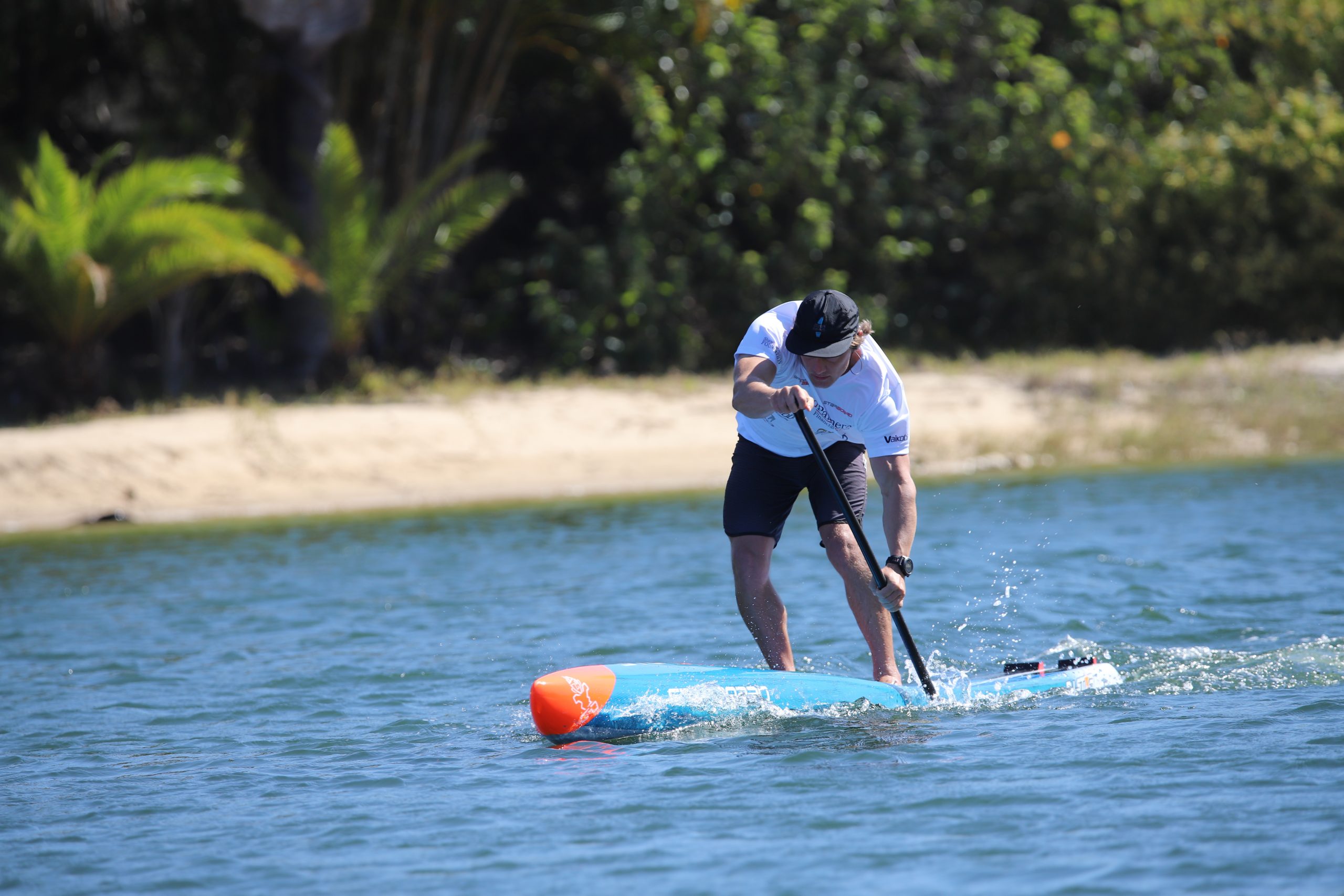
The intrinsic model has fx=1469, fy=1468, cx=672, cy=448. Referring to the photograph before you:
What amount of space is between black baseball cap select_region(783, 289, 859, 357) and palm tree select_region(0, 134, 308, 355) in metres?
9.99

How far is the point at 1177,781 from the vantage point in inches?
193

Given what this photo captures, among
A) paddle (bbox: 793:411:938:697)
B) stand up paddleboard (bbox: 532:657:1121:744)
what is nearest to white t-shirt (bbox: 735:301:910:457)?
paddle (bbox: 793:411:938:697)

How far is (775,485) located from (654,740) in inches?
45.2

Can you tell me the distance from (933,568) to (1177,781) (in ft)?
16.2

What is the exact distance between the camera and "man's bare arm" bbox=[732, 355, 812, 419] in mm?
5332

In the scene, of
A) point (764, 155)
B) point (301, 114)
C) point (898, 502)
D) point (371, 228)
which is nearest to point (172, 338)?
point (371, 228)

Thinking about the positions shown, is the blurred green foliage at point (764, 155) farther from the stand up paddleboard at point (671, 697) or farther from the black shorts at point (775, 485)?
the stand up paddleboard at point (671, 697)

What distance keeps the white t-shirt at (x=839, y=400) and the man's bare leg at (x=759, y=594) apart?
40cm

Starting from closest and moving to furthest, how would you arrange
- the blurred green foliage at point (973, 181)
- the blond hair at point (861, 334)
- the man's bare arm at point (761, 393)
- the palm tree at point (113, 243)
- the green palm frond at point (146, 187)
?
the man's bare arm at point (761, 393) → the blond hair at point (861, 334) → the palm tree at point (113, 243) → the green palm frond at point (146, 187) → the blurred green foliage at point (973, 181)

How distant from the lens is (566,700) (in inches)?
224

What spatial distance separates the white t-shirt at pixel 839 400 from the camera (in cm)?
578

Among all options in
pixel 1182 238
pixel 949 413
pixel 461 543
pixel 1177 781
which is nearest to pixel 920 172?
pixel 1182 238

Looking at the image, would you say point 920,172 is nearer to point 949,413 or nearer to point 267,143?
point 949,413

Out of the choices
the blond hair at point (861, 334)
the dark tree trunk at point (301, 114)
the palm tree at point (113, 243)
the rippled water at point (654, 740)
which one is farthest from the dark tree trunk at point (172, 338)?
the blond hair at point (861, 334)
